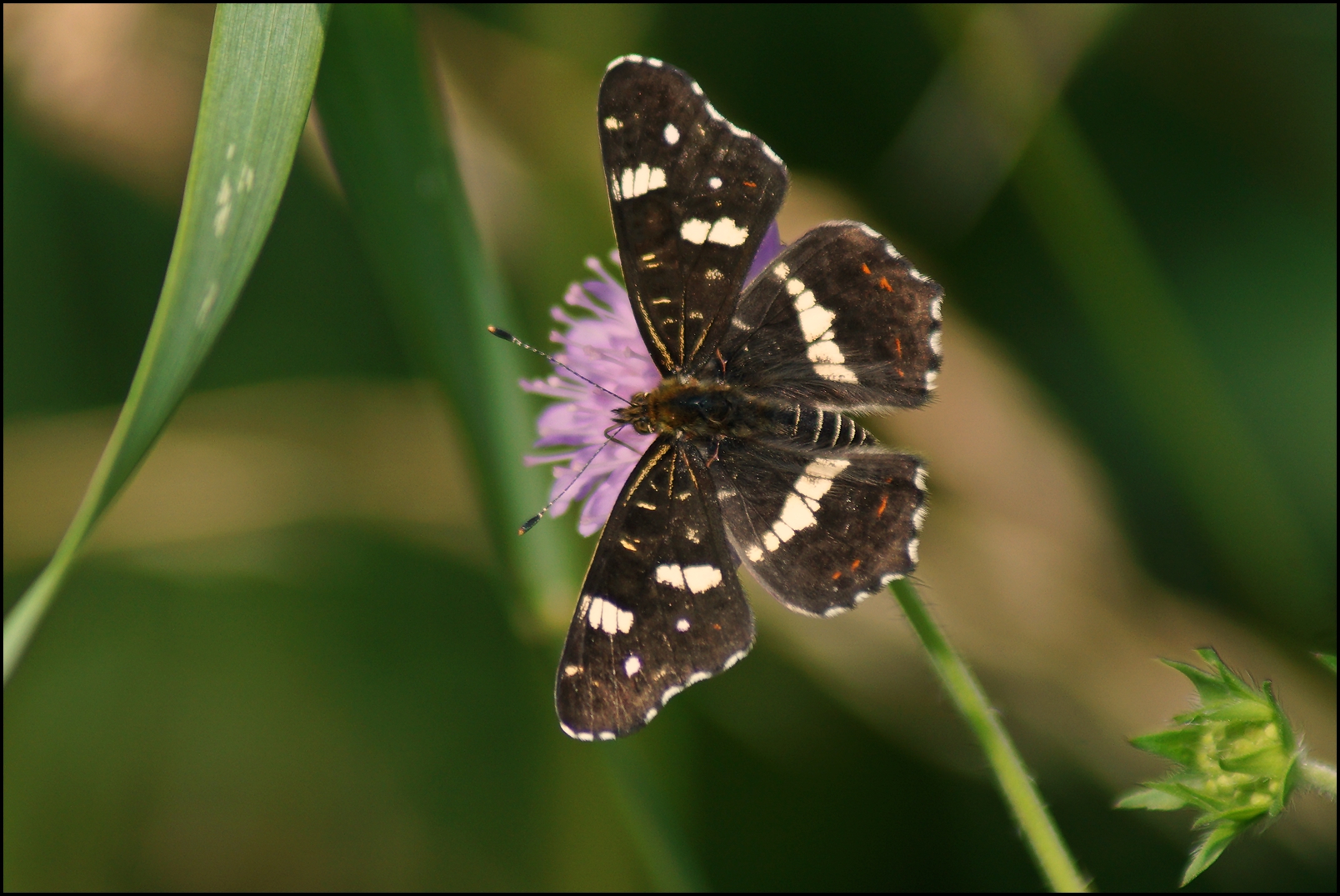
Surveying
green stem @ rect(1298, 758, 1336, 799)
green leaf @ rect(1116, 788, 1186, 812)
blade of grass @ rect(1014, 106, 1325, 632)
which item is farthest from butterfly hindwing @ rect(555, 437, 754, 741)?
blade of grass @ rect(1014, 106, 1325, 632)

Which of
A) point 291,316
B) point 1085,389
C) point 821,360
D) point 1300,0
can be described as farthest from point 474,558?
point 1300,0

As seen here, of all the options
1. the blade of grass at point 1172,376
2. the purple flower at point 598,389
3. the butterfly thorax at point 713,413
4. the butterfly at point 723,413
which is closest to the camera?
the butterfly at point 723,413

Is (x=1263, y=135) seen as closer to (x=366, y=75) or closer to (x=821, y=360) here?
(x=821, y=360)

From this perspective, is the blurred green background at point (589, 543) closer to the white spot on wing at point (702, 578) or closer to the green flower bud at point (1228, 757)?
the white spot on wing at point (702, 578)

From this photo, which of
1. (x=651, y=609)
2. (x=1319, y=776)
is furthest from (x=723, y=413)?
(x=1319, y=776)

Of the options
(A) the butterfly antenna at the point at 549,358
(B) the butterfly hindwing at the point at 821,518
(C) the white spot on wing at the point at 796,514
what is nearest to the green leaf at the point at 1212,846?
(B) the butterfly hindwing at the point at 821,518
